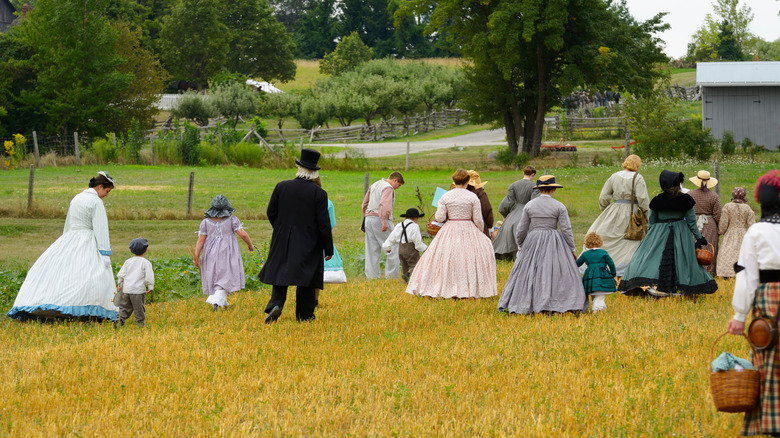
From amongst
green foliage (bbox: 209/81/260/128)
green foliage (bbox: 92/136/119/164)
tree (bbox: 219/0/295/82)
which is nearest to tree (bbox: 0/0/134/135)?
green foliage (bbox: 92/136/119/164)

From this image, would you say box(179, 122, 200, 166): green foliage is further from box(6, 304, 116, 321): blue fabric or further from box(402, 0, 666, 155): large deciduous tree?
box(6, 304, 116, 321): blue fabric

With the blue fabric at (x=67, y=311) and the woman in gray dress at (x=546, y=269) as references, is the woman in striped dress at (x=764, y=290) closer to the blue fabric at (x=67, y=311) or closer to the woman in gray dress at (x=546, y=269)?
the woman in gray dress at (x=546, y=269)

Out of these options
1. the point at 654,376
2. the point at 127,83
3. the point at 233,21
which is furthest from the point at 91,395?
the point at 233,21

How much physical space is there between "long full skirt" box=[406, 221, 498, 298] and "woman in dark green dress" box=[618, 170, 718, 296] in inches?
74.4

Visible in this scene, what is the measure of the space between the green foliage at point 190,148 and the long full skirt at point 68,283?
94.1 ft

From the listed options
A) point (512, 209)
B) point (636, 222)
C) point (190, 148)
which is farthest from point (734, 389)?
point (190, 148)

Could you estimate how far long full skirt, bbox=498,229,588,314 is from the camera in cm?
1011

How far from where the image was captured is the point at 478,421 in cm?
600

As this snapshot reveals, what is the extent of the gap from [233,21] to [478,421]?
2971 inches

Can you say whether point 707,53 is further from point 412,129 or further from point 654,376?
point 654,376

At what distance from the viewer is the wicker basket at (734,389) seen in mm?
5148

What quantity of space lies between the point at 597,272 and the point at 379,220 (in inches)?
177

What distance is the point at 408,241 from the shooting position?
1283 cm

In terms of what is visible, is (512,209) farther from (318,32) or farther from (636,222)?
(318,32)
